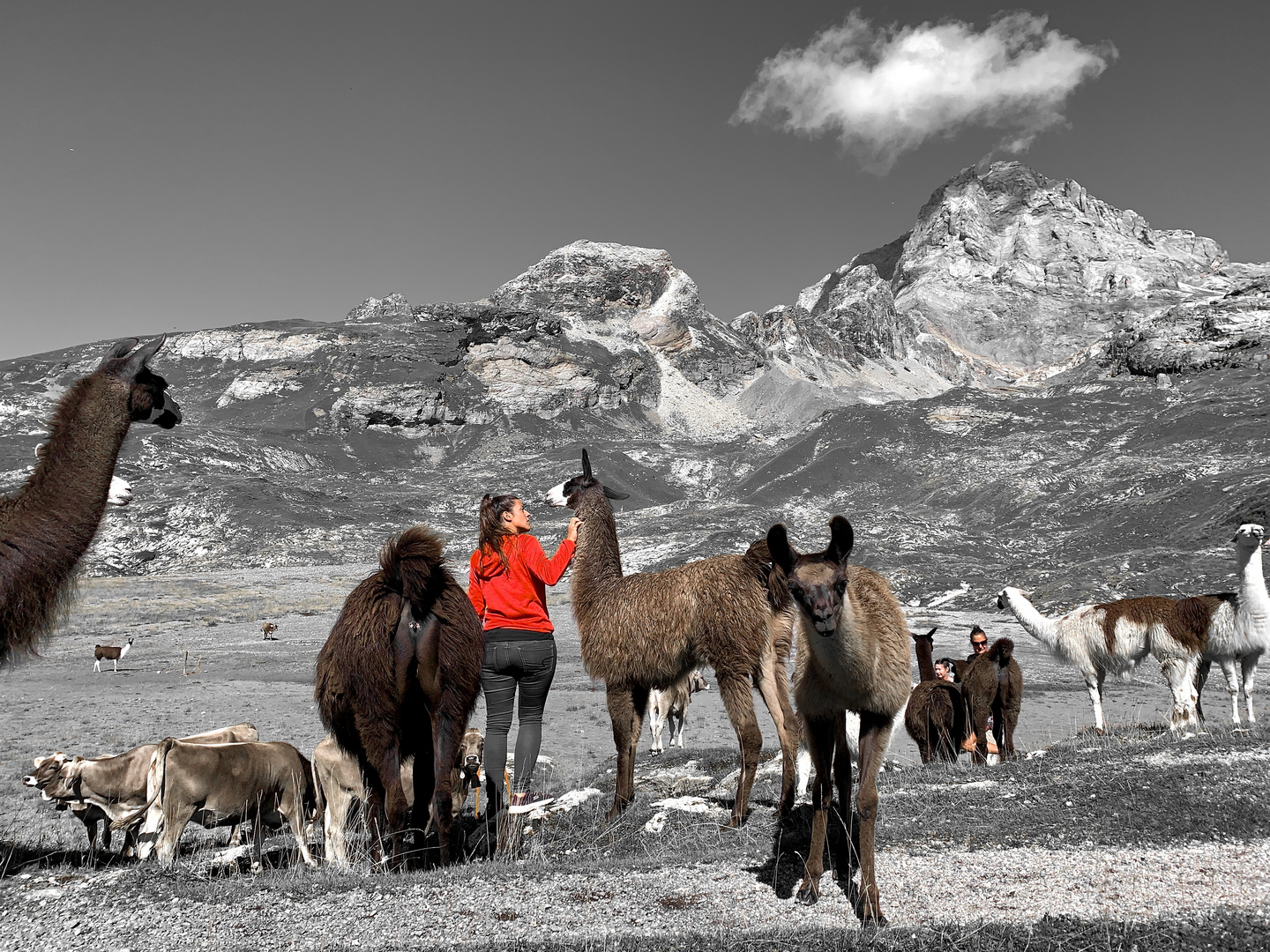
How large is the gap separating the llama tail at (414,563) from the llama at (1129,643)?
849cm

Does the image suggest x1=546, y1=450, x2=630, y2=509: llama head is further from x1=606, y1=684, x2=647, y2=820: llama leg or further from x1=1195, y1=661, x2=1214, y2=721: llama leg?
x1=1195, y1=661, x2=1214, y2=721: llama leg

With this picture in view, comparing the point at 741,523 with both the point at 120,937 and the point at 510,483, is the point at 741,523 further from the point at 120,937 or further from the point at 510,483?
the point at 120,937

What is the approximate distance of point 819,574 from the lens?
13.8 feet

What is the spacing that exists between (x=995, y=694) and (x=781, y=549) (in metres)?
6.94

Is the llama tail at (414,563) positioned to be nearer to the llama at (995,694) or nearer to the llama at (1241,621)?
the llama at (995,694)

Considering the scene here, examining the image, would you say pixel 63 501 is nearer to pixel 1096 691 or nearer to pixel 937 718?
pixel 937 718

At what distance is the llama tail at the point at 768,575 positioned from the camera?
6.66 metres

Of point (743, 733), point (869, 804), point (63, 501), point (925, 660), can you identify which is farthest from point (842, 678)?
point (925, 660)

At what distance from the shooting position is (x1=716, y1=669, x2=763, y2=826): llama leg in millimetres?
6223

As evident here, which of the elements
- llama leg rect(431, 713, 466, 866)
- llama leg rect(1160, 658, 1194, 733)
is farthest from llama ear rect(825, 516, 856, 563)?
llama leg rect(1160, 658, 1194, 733)

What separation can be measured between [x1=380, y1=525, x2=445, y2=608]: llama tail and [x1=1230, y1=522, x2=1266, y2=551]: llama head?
9979 millimetres

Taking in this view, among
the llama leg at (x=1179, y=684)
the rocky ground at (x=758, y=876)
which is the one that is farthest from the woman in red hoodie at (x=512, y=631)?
the llama leg at (x=1179, y=684)

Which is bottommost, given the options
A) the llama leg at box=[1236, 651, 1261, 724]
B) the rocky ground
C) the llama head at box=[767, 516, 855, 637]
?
the rocky ground

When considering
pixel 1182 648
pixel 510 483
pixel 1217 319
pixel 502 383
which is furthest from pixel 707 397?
pixel 1182 648
